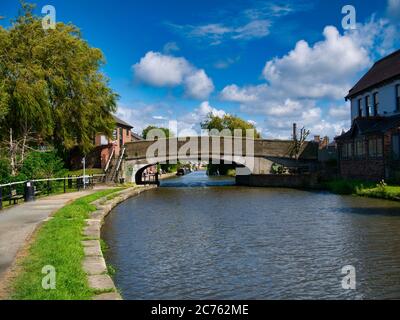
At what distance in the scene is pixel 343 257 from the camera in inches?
462

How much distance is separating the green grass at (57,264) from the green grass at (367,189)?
59.0 feet

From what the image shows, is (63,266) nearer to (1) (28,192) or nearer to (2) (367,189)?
(1) (28,192)

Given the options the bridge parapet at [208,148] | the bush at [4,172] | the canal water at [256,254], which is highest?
the bridge parapet at [208,148]

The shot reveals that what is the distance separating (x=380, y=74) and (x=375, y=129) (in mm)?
7892

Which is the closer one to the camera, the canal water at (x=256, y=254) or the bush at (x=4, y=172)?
the canal water at (x=256, y=254)

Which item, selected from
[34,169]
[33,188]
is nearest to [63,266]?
[33,188]

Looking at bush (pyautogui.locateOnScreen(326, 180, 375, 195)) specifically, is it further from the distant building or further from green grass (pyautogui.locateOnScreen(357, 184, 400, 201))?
the distant building

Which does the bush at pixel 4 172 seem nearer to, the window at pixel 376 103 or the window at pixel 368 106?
the window at pixel 376 103

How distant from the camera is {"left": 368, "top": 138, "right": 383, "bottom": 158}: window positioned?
31.5 m

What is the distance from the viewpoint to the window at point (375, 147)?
31453mm

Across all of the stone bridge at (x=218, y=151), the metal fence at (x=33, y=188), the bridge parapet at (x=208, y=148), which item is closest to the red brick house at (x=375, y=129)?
the stone bridge at (x=218, y=151)
